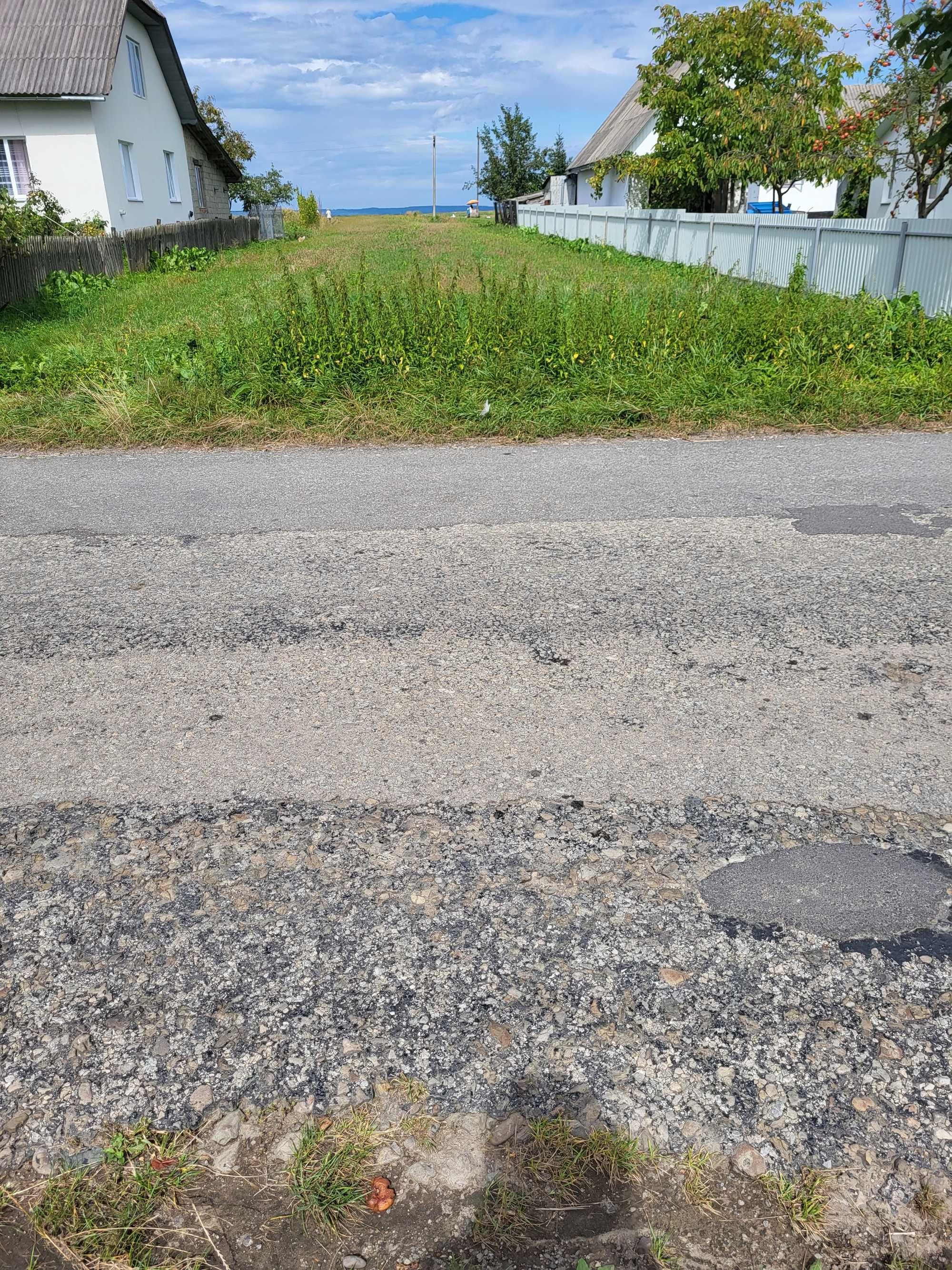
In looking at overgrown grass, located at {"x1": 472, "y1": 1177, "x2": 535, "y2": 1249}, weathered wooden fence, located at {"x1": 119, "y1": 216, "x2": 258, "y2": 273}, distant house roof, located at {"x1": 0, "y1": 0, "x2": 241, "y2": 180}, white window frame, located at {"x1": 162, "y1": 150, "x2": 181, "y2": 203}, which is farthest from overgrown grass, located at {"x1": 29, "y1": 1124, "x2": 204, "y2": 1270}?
white window frame, located at {"x1": 162, "y1": 150, "x2": 181, "y2": 203}

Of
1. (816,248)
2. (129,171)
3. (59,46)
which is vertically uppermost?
(59,46)

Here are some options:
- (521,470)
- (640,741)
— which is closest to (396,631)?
(640,741)

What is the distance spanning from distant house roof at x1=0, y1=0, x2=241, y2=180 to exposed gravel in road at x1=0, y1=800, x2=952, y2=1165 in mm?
22704

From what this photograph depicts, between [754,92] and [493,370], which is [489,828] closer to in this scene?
[493,370]

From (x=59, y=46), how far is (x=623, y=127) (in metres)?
25.1

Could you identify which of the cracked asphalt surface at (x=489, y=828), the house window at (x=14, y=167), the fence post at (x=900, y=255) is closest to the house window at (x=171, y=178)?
the house window at (x=14, y=167)

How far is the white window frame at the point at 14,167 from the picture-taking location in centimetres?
2053

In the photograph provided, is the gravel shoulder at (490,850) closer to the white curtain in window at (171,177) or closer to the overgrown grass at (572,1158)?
the overgrown grass at (572,1158)

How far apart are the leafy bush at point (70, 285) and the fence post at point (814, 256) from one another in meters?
13.1

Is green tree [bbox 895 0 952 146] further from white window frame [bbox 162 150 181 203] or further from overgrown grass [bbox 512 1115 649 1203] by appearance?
white window frame [bbox 162 150 181 203]

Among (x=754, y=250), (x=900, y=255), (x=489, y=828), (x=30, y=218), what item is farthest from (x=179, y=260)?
(x=489, y=828)

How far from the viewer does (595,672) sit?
334 cm

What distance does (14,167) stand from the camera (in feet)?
68.4

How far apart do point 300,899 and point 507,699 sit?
117cm
